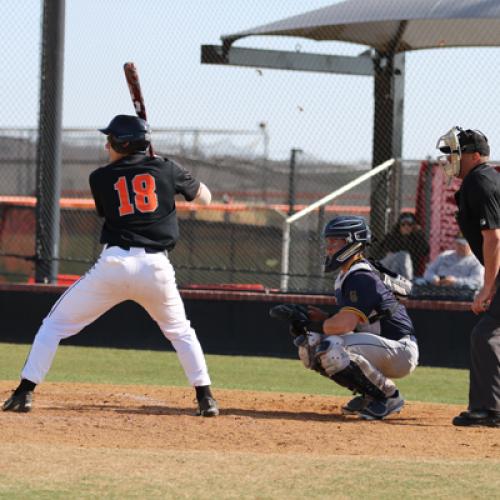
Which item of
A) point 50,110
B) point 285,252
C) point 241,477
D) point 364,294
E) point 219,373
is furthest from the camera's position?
point 285,252

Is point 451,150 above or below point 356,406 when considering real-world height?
above

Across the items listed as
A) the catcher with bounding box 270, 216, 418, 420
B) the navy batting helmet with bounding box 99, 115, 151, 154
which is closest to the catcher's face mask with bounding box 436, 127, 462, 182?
the catcher with bounding box 270, 216, 418, 420

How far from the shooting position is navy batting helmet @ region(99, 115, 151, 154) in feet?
23.1

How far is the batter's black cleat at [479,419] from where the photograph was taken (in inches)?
286

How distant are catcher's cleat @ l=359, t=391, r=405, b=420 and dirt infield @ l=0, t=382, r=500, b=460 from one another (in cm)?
9

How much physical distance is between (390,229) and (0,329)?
4840 millimetres

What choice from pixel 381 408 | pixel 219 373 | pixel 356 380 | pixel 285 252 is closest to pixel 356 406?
pixel 381 408

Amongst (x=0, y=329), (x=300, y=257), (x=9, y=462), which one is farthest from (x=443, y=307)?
(x=9, y=462)

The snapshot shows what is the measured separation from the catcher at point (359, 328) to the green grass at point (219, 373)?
6.49 ft

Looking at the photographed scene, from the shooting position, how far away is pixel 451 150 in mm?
7375

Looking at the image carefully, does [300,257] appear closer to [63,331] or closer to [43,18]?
[43,18]

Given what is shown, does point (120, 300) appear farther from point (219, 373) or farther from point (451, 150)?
point (219, 373)

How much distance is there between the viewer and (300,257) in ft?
50.0

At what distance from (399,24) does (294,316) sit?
29.1 ft
